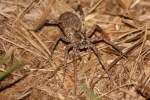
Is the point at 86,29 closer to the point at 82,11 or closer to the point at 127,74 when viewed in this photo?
the point at 82,11

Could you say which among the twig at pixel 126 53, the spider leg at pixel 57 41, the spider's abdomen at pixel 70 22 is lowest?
the twig at pixel 126 53

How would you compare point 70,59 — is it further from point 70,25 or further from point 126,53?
point 126,53

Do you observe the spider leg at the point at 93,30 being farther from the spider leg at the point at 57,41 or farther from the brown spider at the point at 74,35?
the spider leg at the point at 57,41

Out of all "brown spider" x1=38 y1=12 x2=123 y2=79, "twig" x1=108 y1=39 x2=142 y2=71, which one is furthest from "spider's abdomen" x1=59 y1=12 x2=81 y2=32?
"twig" x1=108 y1=39 x2=142 y2=71

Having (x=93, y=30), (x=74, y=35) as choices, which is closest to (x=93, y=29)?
(x=93, y=30)

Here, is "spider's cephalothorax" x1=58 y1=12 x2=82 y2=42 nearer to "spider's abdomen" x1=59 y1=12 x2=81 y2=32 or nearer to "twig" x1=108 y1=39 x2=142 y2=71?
"spider's abdomen" x1=59 y1=12 x2=81 y2=32

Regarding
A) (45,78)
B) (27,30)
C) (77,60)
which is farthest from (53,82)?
(27,30)

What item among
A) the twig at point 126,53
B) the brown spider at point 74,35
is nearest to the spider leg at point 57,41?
the brown spider at point 74,35
